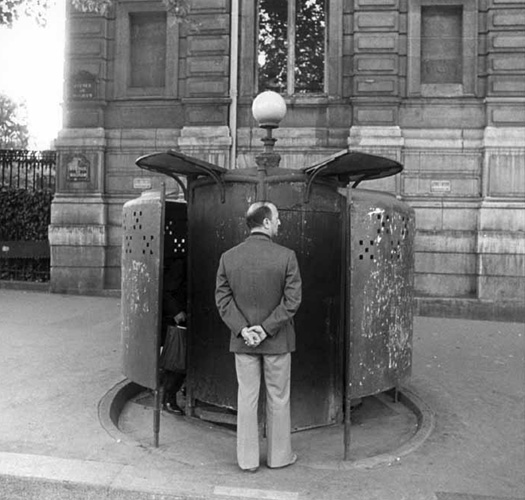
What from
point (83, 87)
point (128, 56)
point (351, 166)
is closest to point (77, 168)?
point (83, 87)

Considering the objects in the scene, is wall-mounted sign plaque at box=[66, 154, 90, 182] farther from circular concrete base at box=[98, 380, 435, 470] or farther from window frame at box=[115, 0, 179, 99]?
circular concrete base at box=[98, 380, 435, 470]

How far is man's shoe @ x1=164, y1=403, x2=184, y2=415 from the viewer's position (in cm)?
564

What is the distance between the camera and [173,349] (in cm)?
518

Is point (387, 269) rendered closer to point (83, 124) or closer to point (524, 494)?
point (524, 494)

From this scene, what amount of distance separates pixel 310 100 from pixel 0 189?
7174 mm

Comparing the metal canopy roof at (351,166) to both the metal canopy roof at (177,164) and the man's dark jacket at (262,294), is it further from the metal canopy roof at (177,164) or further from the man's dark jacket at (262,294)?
the man's dark jacket at (262,294)

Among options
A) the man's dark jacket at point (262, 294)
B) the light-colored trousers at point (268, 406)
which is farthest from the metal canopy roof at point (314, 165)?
the light-colored trousers at point (268, 406)

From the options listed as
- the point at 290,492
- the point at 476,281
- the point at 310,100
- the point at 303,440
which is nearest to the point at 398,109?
the point at 310,100

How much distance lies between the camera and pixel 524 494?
13.0 feet

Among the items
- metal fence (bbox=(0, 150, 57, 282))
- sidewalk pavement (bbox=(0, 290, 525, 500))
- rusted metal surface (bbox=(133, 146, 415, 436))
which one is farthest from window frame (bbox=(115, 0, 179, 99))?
rusted metal surface (bbox=(133, 146, 415, 436))

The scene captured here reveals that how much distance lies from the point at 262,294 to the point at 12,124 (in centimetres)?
5943

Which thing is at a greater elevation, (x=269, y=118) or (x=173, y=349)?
(x=269, y=118)

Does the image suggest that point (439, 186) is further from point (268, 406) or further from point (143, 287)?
point (268, 406)

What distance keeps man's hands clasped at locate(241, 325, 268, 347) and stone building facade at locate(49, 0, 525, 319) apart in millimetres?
7772
